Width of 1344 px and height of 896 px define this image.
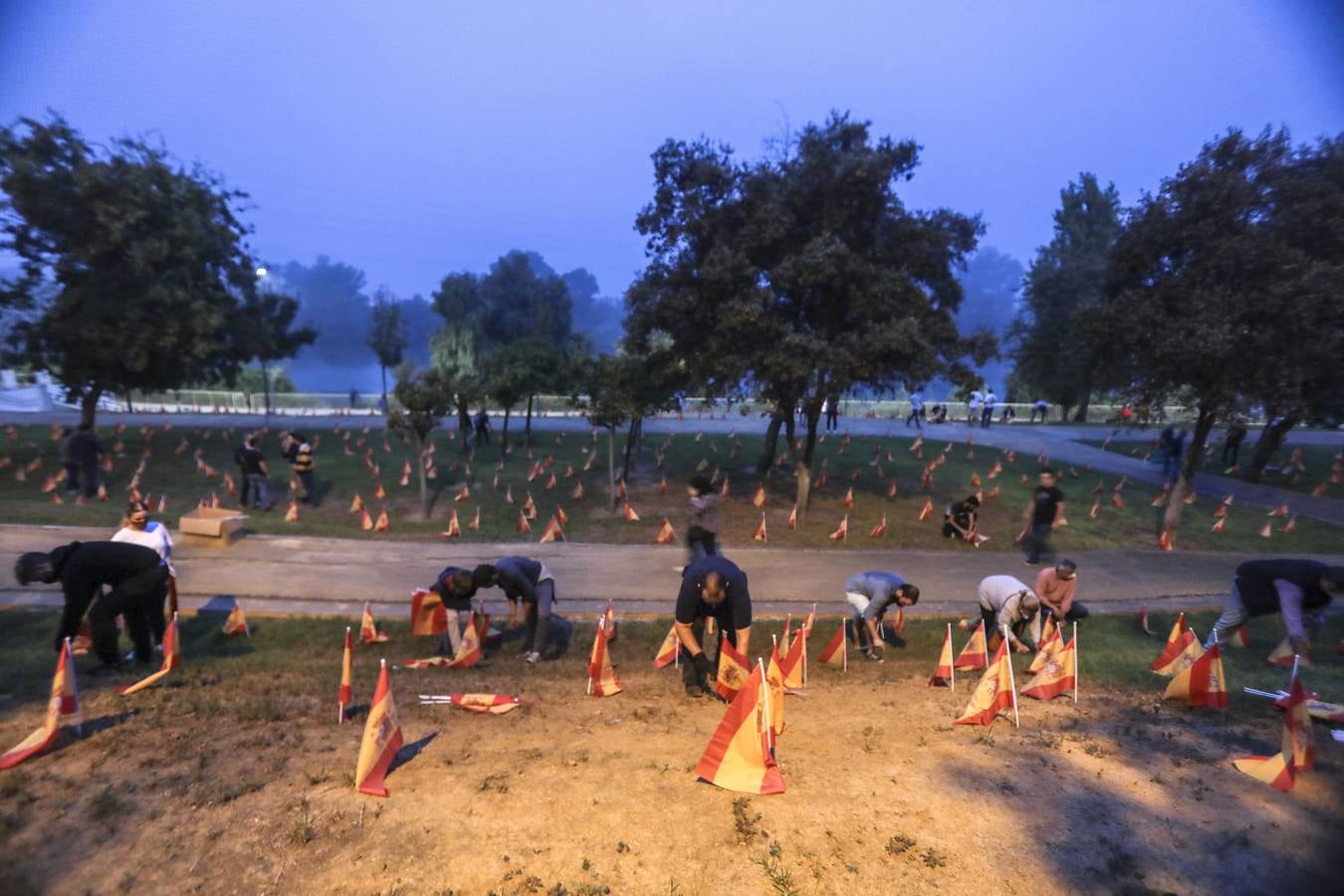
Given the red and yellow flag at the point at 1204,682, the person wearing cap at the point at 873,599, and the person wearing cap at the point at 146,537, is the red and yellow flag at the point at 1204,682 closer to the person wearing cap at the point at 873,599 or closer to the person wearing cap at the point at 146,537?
the person wearing cap at the point at 873,599

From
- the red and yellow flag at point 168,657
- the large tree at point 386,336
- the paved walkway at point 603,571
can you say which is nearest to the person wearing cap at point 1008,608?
the paved walkway at point 603,571

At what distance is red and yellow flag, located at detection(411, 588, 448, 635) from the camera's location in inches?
327

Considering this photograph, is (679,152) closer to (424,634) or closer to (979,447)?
(424,634)

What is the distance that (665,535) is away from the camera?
13.5 m

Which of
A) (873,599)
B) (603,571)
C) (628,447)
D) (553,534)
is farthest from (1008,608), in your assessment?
(628,447)

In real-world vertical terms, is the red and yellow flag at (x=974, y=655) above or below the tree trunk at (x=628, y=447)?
below

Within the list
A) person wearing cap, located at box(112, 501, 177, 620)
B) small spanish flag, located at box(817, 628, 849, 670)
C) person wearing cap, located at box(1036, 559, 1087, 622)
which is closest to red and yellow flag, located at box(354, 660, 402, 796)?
person wearing cap, located at box(112, 501, 177, 620)

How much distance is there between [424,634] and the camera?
845 centimetres

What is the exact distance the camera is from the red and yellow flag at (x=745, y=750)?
4875 mm

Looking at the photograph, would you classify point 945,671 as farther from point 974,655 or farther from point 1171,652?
point 1171,652

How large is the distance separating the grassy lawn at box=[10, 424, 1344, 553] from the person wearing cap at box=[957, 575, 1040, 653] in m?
5.04

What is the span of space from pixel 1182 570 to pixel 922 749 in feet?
31.8

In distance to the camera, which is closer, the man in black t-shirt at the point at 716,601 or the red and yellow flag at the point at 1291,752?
the red and yellow flag at the point at 1291,752

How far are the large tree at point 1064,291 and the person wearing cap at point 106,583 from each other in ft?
96.9
